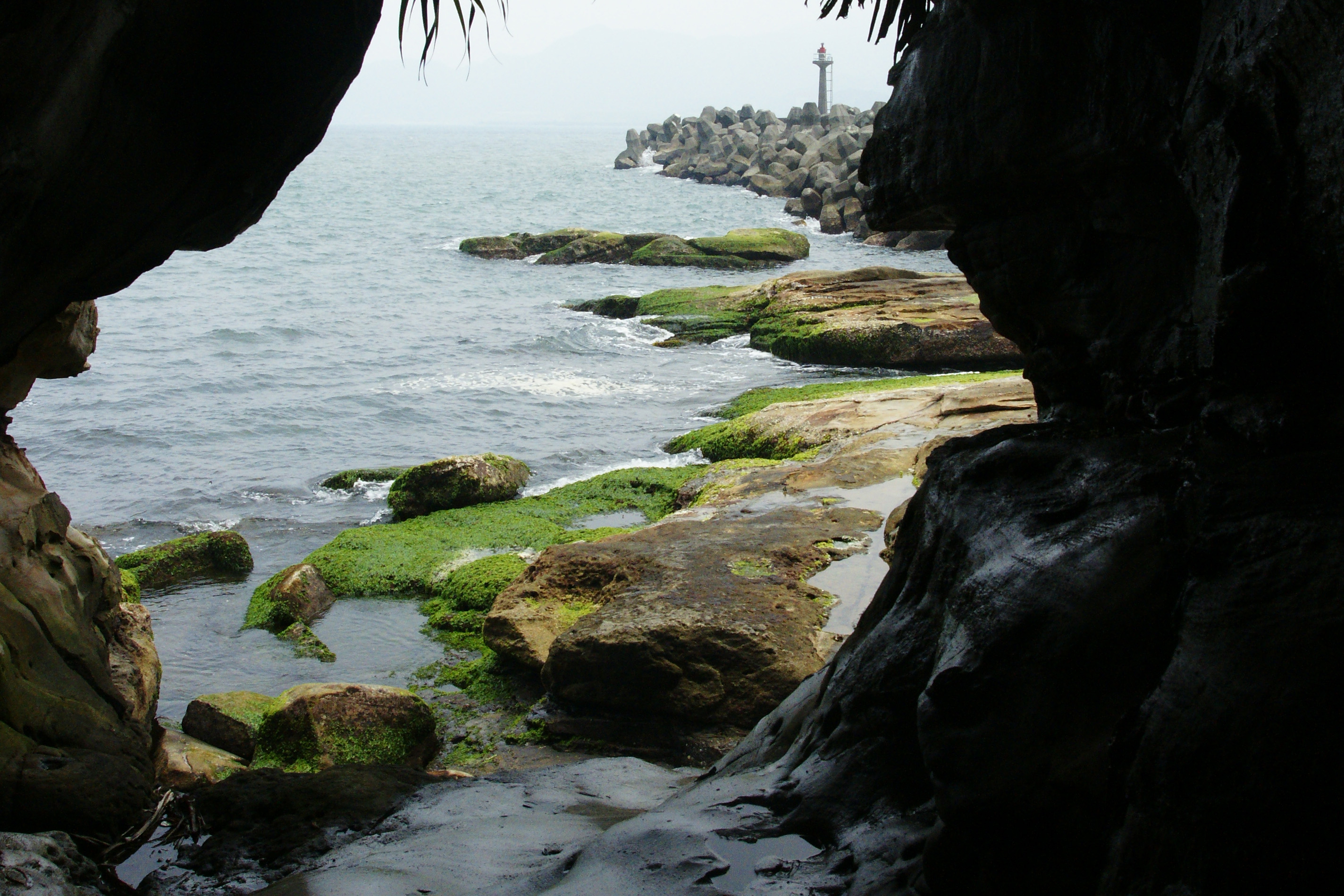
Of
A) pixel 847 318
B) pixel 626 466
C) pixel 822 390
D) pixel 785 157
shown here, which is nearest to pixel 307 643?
pixel 626 466

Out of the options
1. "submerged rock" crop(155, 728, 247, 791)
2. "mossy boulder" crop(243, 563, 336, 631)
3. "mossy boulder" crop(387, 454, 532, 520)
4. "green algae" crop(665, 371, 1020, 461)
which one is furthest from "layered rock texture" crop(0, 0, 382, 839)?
"green algae" crop(665, 371, 1020, 461)

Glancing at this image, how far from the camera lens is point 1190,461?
10.0ft

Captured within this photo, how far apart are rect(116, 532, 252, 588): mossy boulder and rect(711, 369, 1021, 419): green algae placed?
900 cm

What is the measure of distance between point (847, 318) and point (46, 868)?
20979 mm

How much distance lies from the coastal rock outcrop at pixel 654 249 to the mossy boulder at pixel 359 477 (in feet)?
77.2

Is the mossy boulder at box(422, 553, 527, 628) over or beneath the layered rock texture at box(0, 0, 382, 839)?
beneath

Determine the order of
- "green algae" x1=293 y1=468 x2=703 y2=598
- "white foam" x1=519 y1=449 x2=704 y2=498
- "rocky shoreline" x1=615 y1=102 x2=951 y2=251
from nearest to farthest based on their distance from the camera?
"green algae" x1=293 y1=468 x2=703 y2=598
"white foam" x1=519 y1=449 x2=704 y2=498
"rocky shoreline" x1=615 y1=102 x2=951 y2=251

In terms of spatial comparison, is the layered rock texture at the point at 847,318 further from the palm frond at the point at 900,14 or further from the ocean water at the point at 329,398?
the palm frond at the point at 900,14

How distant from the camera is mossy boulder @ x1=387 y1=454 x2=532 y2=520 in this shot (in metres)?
14.9

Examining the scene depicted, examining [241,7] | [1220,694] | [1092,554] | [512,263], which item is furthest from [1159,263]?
[512,263]

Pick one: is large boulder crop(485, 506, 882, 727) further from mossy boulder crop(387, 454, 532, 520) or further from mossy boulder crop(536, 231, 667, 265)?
mossy boulder crop(536, 231, 667, 265)

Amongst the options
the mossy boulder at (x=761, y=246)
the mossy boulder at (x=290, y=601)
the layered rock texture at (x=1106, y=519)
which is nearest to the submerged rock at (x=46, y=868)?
the layered rock texture at (x=1106, y=519)

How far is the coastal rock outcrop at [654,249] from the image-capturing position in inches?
1538

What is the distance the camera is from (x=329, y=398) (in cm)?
2261
